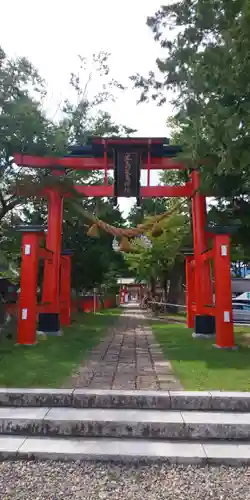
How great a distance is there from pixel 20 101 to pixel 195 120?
14.7 ft

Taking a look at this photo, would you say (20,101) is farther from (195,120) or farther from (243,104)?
(243,104)

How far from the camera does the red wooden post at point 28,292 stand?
8367mm

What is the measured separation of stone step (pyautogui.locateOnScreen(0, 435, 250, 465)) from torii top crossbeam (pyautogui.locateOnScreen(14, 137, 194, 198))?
23.6 feet

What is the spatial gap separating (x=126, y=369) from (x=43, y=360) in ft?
4.82

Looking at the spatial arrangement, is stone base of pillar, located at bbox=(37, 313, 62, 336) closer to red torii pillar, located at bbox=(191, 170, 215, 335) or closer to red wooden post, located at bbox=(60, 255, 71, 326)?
red wooden post, located at bbox=(60, 255, 71, 326)

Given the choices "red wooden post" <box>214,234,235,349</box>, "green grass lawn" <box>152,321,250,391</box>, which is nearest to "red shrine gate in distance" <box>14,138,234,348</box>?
"red wooden post" <box>214,234,235,349</box>

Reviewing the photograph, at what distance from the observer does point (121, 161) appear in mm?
10000

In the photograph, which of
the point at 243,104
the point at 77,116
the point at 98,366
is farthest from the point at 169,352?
the point at 77,116

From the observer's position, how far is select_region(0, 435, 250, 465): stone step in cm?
342

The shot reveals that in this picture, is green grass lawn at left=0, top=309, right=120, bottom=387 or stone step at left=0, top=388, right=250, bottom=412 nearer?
stone step at left=0, top=388, right=250, bottom=412

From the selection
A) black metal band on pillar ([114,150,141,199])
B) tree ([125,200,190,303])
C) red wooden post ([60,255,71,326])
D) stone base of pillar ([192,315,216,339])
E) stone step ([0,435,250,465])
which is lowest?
stone step ([0,435,250,465])

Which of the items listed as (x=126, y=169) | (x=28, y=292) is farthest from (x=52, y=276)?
(x=126, y=169)

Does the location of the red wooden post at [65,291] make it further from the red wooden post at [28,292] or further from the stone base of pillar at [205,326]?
the stone base of pillar at [205,326]

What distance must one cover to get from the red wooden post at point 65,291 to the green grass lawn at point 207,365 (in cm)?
420
